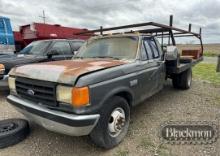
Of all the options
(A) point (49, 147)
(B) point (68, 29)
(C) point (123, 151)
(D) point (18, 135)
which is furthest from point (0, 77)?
(B) point (68, 29)

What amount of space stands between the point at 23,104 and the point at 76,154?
42.8 inches

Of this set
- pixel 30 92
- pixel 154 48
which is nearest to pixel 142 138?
pixel 30 92

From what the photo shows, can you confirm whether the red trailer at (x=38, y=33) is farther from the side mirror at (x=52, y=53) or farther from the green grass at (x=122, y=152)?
the green grass at (x=122, y=152)

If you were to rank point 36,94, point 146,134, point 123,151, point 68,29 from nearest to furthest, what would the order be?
1. point 36,94
2. point 123,151
3. point 146,134
4. point 68,29

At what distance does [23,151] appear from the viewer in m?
3.40

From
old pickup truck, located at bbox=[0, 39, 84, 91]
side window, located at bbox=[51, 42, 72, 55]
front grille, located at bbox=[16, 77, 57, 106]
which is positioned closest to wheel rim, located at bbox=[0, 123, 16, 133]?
front grille, located at bbox=[16, 77, 57, 106]

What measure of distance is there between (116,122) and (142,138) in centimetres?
65

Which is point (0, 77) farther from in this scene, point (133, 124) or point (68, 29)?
point (68, 29)

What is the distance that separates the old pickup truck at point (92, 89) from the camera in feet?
9.23

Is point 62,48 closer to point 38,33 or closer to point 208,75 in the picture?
point 38,33

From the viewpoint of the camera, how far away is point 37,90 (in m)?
3.12

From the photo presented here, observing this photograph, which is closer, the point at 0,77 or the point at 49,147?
the point at 49,147

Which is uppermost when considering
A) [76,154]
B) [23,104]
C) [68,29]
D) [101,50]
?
[68,29]

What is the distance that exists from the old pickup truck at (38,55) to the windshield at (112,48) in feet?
7.01
